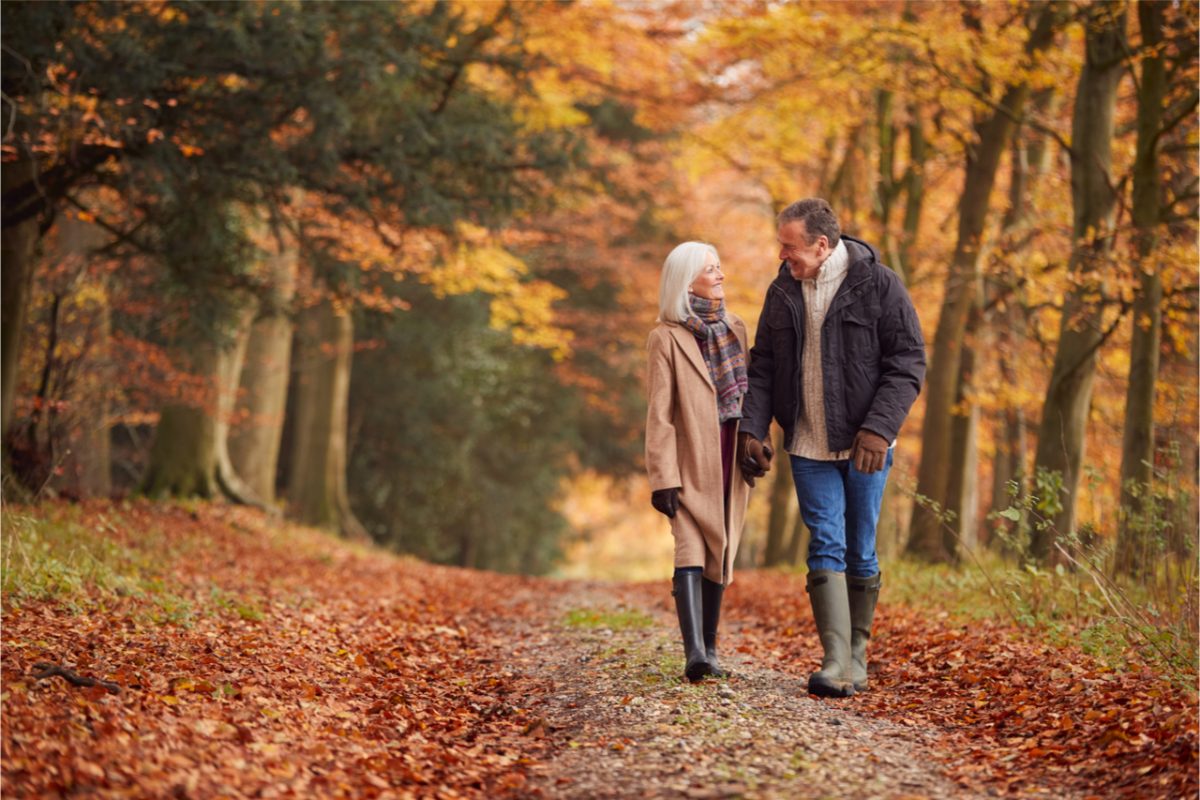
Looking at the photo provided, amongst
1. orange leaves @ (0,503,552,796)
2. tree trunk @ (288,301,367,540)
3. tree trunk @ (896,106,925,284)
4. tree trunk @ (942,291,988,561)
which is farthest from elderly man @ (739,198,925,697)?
tree trunk @ (288,301,367,540)

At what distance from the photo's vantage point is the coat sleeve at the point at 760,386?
19.7 feet

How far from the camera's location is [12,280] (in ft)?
34.4

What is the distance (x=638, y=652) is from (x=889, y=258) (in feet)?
32.2

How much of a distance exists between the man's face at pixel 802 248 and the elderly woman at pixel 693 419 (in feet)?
1.16

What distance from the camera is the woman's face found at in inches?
234

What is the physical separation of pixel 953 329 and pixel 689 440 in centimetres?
842

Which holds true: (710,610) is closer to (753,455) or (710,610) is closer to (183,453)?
(753,455)

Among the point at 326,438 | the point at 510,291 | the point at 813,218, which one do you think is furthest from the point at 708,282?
the point at 510,291

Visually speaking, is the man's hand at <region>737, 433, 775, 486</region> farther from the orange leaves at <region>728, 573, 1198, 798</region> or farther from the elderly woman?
the orange leaves at <region>728, 573, 1198, 798</region>


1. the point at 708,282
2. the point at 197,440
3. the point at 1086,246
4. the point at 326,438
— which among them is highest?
the point at 1086,246

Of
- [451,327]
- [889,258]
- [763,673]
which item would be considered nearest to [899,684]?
[763,673]

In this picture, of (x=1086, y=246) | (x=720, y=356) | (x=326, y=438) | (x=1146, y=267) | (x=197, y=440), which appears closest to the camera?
(x=720, y=356)

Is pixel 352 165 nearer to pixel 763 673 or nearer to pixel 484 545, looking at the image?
pixel 763 673

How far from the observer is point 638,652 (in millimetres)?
7047
